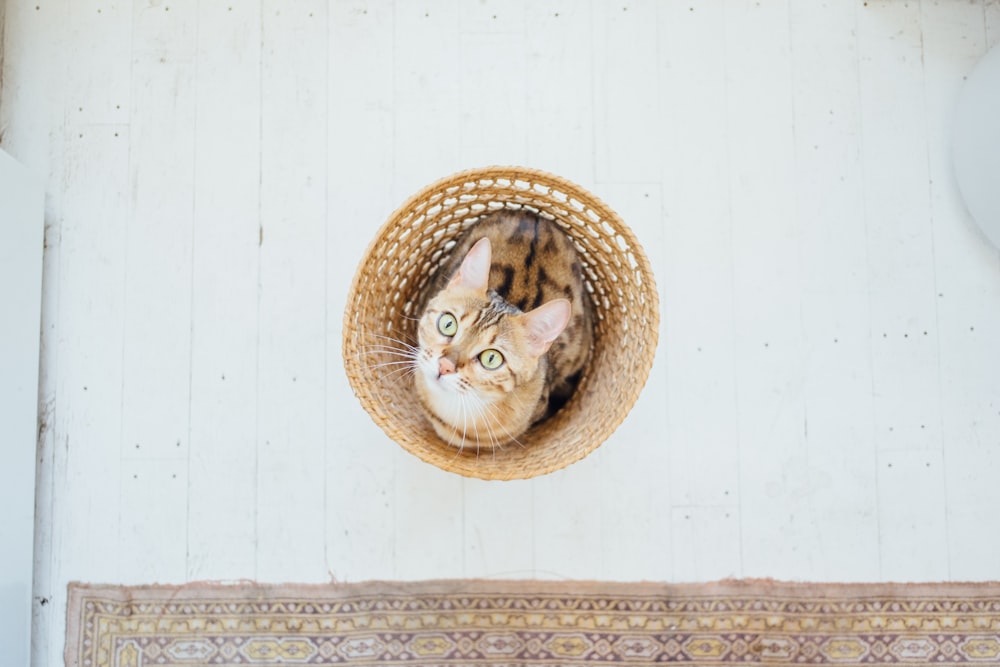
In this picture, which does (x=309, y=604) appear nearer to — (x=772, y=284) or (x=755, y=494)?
(x=755, y=494)

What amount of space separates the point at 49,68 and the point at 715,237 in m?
1.47

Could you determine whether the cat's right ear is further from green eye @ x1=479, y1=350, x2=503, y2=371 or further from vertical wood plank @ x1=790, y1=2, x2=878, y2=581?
vertical wood plank @ x1=790, y1=2, x2=878, y2=581

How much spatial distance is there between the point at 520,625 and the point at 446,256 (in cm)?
77

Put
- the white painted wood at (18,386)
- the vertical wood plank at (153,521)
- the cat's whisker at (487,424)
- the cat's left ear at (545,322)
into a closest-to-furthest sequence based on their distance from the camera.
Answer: the cat's left ear at (545,322), the cat's whisker at (487,424), the white painted wood at (18,386), the vertical wood plank at (153,521)

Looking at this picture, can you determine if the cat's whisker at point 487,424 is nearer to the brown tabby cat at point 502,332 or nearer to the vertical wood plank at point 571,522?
the brown tabby cat at point 502,332

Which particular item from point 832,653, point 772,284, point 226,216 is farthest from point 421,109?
point 832,653

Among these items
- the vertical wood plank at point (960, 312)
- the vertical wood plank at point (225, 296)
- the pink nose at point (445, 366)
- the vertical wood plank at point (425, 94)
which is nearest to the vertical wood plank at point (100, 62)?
the vertical wood plank at point (225, 296)

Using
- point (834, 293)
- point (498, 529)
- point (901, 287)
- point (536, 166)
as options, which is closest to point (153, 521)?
point (498, 529)

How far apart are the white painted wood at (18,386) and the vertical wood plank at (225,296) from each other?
0.29 m

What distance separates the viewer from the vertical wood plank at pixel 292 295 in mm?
1403

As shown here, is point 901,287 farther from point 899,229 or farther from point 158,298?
point 158,298

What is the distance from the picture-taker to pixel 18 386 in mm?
1312

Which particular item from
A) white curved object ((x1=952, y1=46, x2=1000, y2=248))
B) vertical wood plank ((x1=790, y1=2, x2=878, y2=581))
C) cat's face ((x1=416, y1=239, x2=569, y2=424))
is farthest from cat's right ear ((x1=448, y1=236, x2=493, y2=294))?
white curved object ((x1=952, y1=46, x2=1000, y2=248))

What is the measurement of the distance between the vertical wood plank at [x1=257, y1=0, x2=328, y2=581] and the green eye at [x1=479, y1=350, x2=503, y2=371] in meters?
0.50
